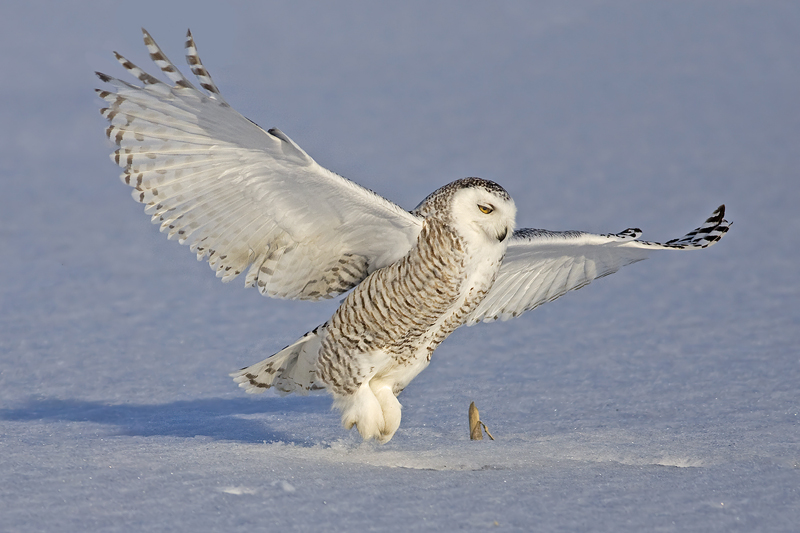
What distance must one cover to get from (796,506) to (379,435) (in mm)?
1721

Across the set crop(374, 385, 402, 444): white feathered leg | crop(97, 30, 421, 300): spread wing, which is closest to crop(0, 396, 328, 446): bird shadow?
crop(374, 385, 402, 444): white feathered leg

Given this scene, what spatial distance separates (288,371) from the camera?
13.5 ft

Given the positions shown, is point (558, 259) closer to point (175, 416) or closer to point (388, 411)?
point (388, 411)

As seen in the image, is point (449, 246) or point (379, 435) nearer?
point (449, 246)

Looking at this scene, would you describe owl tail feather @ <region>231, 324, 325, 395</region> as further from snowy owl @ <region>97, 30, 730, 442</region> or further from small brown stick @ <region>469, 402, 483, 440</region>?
small brown stick @ <region>469, 402, 483, 440</region>

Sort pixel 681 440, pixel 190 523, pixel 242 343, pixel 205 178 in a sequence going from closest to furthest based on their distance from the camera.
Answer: pixel 190 523
pixel 205 178
pixel 681 440
pixel 242 343

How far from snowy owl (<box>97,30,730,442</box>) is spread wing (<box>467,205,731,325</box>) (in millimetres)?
16

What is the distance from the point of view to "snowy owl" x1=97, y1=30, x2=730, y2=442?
10.4 feet

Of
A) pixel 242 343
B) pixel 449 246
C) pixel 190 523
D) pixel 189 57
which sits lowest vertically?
pixel 190 523

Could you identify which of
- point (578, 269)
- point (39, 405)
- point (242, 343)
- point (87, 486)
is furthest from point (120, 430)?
point (578, 269)

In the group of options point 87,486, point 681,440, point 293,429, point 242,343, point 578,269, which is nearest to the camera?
point 87,486

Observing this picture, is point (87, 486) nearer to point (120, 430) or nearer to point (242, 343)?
point (120, 430)

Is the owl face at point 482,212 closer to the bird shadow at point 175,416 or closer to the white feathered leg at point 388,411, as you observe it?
the white feathered leg at point 388,411

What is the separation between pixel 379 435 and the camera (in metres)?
3.73
